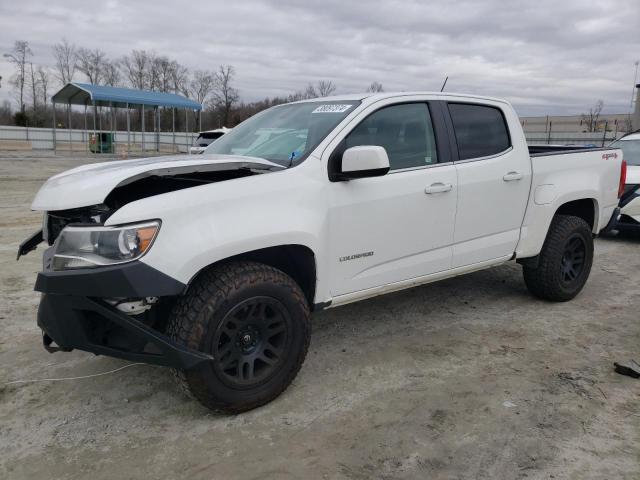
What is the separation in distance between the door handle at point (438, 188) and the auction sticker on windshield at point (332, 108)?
80 cm

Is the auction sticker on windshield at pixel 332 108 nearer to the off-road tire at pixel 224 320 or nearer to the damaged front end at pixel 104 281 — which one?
the damaged front end at pixel 104 281

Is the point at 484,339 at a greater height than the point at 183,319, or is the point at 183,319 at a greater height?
the point at 183,319

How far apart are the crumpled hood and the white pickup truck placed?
0.01 m

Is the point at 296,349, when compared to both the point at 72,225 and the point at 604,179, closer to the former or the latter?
the point at 72,225

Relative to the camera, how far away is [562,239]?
4953 millimetres

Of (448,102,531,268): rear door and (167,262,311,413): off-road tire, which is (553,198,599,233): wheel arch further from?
(167,262,311,413): off-road tire

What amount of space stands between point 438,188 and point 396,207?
0.44 metres

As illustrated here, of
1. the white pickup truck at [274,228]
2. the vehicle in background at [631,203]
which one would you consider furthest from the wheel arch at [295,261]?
the vehicle in background at [631,203]

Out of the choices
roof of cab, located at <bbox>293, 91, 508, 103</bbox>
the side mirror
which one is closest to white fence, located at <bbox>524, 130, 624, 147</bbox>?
roof of cab, located at <bbox>293, 91, 508, 103</bbox>

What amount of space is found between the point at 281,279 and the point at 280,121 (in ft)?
5.06

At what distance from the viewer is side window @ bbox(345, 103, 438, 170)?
3.71 m

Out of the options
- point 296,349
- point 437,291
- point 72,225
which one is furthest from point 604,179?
point 72,225

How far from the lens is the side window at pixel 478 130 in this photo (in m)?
4.29

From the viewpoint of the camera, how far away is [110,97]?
24.6 m
